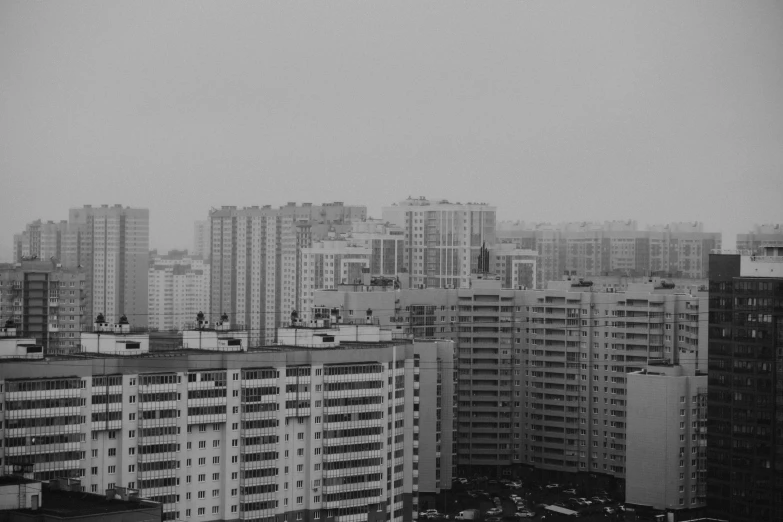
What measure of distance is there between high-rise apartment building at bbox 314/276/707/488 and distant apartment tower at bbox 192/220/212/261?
367 inches

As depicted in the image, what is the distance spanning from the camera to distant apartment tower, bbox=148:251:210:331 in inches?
1003

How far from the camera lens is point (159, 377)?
9.42 metres

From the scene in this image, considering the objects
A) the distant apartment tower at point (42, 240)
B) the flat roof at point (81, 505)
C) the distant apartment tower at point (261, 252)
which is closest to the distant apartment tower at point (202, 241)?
the distant apartment tower at point (261, 252)

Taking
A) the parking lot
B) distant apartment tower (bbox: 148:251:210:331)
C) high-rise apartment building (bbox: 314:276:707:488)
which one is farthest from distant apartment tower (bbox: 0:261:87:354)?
the parking lot

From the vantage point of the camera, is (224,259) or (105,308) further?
(224,259)

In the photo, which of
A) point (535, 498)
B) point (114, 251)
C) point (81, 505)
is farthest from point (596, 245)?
point (81, 505)

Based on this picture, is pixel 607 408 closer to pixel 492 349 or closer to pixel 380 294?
pixel 492 349

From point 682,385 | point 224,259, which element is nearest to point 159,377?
point 682,385

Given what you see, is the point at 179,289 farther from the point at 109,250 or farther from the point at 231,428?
the point at 231,428

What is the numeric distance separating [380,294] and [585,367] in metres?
2.81

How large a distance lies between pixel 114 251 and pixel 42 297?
603 centimetres

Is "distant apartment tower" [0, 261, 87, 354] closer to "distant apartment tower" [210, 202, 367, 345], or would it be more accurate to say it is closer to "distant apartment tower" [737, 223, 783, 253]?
"distant apartment tower" [210, 202, 367, 345]

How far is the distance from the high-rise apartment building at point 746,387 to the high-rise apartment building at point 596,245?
1628cm

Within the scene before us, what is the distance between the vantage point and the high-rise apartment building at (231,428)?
8867 mm
